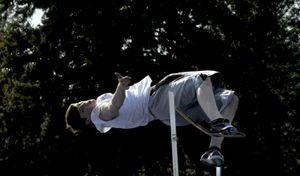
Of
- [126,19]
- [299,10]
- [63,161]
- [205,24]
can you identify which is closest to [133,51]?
[126,19]

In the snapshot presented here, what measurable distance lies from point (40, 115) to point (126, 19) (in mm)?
4238

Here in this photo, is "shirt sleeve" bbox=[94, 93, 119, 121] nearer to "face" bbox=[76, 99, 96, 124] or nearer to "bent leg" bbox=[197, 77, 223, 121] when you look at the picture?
"face" bbox=[76, 99, 96, 124]

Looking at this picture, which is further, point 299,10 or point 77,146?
point 299,10

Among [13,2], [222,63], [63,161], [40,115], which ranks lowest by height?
[63,161]

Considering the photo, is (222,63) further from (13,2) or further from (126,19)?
(13,2)

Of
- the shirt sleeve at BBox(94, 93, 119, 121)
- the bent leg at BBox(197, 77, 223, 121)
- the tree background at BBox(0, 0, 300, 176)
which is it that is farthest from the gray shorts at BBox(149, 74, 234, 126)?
the tree background at BBox(0, 0, 300, 176)

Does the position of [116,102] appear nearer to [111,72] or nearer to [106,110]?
[106,110]

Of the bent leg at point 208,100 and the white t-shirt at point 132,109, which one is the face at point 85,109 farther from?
the bent leg at point 208,100

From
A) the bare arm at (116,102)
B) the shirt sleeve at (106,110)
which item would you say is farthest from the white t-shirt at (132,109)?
the bare arm at (116,102)

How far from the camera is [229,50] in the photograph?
19.8 meters

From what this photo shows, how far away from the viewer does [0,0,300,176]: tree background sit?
760 inches

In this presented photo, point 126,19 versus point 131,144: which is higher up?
point 126,19

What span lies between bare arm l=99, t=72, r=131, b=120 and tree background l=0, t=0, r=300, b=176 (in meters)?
13.2

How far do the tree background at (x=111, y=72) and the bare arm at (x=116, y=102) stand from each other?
13.2 meters
